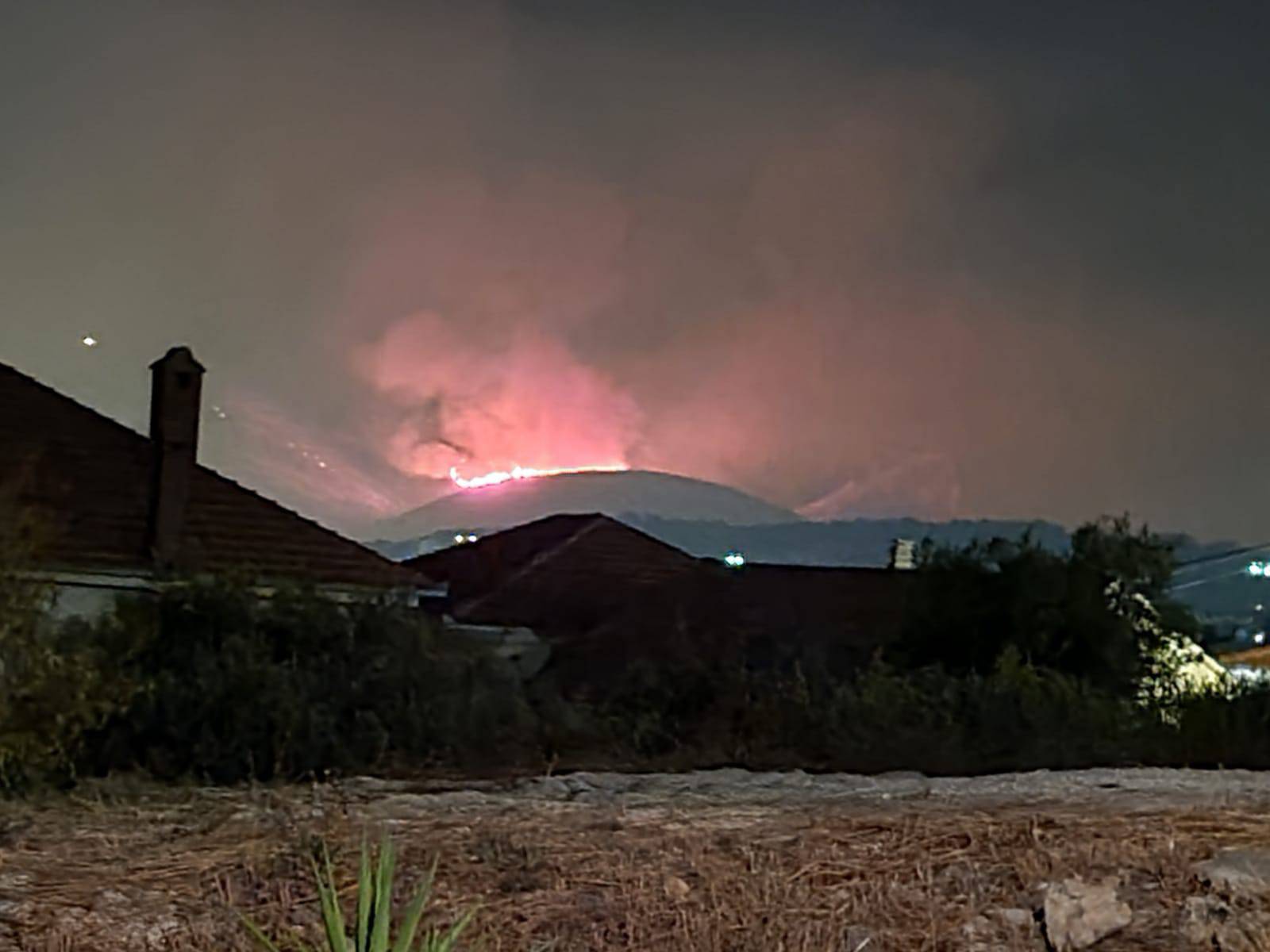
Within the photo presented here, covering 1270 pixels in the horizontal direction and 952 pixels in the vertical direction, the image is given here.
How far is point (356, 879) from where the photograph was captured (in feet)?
24.9

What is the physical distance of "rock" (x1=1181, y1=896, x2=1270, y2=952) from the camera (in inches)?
270

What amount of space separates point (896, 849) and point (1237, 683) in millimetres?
13854

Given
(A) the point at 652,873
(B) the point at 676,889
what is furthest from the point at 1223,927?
(A) the point at 652,873

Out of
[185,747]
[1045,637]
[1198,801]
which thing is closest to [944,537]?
[1045,637]

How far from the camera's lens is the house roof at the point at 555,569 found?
34375 millimetres

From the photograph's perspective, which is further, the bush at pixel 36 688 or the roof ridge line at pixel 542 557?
the roof ridge line at pixel 542 557

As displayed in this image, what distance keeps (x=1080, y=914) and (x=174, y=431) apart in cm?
1855

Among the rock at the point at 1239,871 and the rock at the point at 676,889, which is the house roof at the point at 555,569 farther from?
the rock at the point at 1239,871

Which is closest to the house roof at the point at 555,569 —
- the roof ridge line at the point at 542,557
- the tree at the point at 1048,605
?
the roof ridge line at the point at 542,557

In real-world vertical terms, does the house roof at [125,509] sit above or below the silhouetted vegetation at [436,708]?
above

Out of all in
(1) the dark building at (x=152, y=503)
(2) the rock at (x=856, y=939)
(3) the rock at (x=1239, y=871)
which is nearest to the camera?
(2) the rock at (x=856, y=939)

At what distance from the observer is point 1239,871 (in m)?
7.39

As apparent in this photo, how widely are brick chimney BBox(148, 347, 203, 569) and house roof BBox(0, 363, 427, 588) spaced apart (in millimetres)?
249

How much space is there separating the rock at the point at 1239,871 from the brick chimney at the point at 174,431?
57.5 ft
